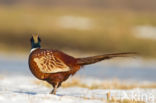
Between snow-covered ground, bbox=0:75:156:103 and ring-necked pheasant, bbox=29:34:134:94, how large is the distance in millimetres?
324

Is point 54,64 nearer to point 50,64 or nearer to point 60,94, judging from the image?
point 50,64

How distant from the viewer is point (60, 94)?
10430 mm

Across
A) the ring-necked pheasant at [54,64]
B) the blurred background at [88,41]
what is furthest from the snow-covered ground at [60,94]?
the blurred background at [88,41]

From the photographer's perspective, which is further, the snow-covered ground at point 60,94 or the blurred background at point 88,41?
the blurred background at point 88,41

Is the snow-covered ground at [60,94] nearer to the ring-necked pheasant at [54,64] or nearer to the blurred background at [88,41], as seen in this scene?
the ring-necked pheasant at [54,64]

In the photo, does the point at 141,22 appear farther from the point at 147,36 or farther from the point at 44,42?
the point at 44,42

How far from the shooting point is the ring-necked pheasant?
8922 millimetres

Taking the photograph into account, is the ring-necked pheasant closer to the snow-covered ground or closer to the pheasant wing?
the pheasant wing

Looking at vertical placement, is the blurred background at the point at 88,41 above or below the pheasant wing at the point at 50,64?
above

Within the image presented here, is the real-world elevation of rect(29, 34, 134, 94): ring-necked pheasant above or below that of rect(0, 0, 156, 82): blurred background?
below

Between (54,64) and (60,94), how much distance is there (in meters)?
1.58

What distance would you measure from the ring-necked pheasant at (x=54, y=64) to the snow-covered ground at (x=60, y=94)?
32cm

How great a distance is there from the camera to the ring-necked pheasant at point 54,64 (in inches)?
351

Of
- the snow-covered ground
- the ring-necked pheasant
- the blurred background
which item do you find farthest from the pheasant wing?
the blurred background
